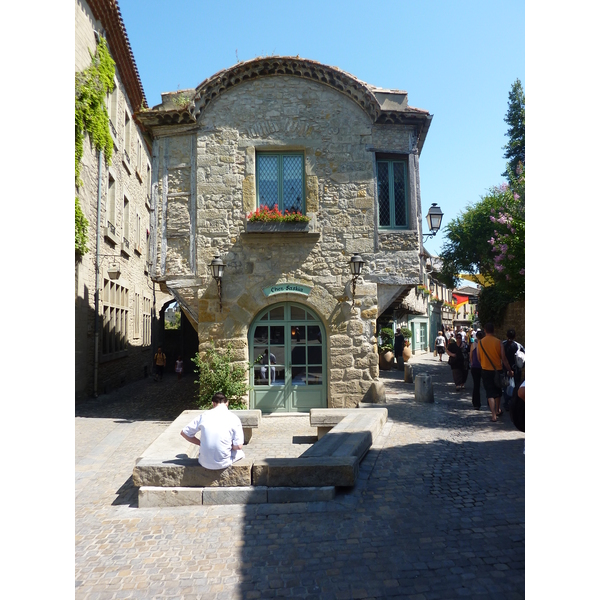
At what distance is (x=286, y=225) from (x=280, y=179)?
1.13 m

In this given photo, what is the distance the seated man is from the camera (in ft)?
16.2

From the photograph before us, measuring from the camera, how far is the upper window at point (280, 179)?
1016 centimetres

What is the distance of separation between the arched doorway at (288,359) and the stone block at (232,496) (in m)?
5.10

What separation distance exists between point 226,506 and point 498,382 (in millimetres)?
5549

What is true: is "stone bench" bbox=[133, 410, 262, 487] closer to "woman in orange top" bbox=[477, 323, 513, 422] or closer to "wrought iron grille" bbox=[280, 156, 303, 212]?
"woman in orange top" bbox=[477, 323, 513, 422]

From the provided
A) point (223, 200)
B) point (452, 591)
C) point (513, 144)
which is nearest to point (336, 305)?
point (223, 200)

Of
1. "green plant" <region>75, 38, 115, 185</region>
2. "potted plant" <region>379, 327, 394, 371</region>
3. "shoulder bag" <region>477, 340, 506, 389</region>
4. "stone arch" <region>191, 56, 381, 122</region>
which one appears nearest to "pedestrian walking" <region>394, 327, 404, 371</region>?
"potted plant" <region>379, 327, 394, 371</region>

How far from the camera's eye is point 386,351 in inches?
730

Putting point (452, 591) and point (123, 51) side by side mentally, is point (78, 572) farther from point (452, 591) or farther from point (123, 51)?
point (123, 51)

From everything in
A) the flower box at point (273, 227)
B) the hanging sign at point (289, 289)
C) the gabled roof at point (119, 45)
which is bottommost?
the hanging sign at point (289, 289)

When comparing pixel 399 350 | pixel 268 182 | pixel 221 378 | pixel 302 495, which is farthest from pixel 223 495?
pixel 399 350

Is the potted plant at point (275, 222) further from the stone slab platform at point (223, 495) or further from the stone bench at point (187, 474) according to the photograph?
the stone slab platform at point (223, 495)

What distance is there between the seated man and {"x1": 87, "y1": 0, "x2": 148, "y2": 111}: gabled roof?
10.2 m

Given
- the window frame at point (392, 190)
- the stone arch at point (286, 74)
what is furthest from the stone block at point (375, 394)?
the stone arch at point (286, 74)
